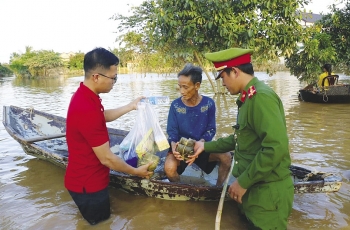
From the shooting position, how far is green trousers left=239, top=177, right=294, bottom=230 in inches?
84.1

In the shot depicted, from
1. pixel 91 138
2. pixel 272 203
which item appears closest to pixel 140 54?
pixel 91 138

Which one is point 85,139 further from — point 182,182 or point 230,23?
point 230,23

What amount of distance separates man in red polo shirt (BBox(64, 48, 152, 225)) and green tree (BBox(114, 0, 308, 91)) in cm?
678

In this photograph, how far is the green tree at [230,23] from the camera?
9094mm

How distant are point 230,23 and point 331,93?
175 inches

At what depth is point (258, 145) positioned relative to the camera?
2232mm

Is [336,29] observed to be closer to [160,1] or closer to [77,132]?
[160,1]

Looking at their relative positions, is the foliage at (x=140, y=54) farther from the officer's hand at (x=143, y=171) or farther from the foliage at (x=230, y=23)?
the officer's hand at (x=143, y=171)

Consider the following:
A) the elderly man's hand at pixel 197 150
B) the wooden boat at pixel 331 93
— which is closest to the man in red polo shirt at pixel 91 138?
the elderly man's hand at pixel 197 150

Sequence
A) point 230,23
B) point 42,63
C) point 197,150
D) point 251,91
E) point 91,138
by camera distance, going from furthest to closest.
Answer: point 42,63 < point 230,23 < point 197,150 < point 91,138 < point 251,91

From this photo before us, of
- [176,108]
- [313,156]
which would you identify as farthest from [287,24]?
[176,108]

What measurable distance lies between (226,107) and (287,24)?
11.8 ft

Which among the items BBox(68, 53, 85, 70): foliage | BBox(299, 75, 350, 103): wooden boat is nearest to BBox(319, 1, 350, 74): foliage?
BBox(299, 75, 350, 103): wooden boat

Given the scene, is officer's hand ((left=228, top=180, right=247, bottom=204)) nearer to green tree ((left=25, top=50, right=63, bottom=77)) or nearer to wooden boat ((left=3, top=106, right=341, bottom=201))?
wooden boat ((left=3, top=106, right=341, bottom=201))
